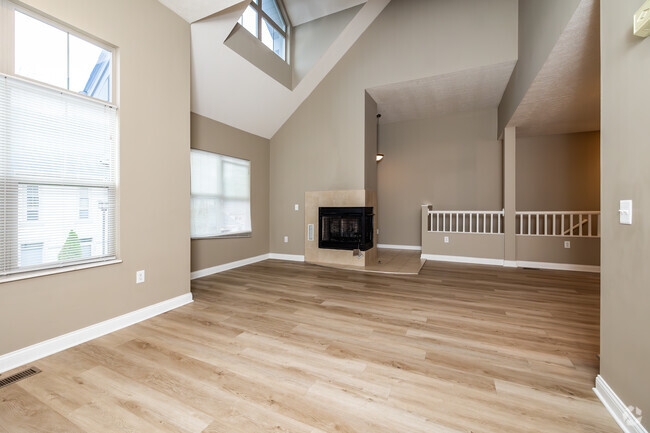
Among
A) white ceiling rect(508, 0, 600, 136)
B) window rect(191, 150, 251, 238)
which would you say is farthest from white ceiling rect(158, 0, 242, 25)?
white ceiling rect(508, 0, 600, 136)

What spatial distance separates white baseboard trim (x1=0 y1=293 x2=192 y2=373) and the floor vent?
0.13 m

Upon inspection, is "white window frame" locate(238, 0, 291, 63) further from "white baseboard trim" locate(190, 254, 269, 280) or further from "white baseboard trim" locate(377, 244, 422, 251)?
"white baseboard trim" locate(377, 244, 422, 251)

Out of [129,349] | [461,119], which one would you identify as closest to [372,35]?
[461,119]

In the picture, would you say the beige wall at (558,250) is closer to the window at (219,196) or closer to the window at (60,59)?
the window at (219,196)

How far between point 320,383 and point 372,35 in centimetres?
548

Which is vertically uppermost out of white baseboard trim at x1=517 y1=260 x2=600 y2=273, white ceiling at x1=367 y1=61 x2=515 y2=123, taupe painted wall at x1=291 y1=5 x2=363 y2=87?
taupe painted wall at x1=291 y1=5 x2=363 y2=87

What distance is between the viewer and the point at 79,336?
220 cm

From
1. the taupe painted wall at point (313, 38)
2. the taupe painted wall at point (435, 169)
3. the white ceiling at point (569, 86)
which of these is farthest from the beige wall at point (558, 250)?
the taupe painted wall at point (313, 38)

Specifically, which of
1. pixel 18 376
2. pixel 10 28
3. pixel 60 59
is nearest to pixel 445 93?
pixel 60 59

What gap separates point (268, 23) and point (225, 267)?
14.0 ft

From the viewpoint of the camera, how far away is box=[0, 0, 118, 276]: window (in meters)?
1.91

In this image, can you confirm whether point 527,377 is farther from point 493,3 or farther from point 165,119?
point 493,3

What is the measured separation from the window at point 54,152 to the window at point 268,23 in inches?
103

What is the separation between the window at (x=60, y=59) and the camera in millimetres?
1972
